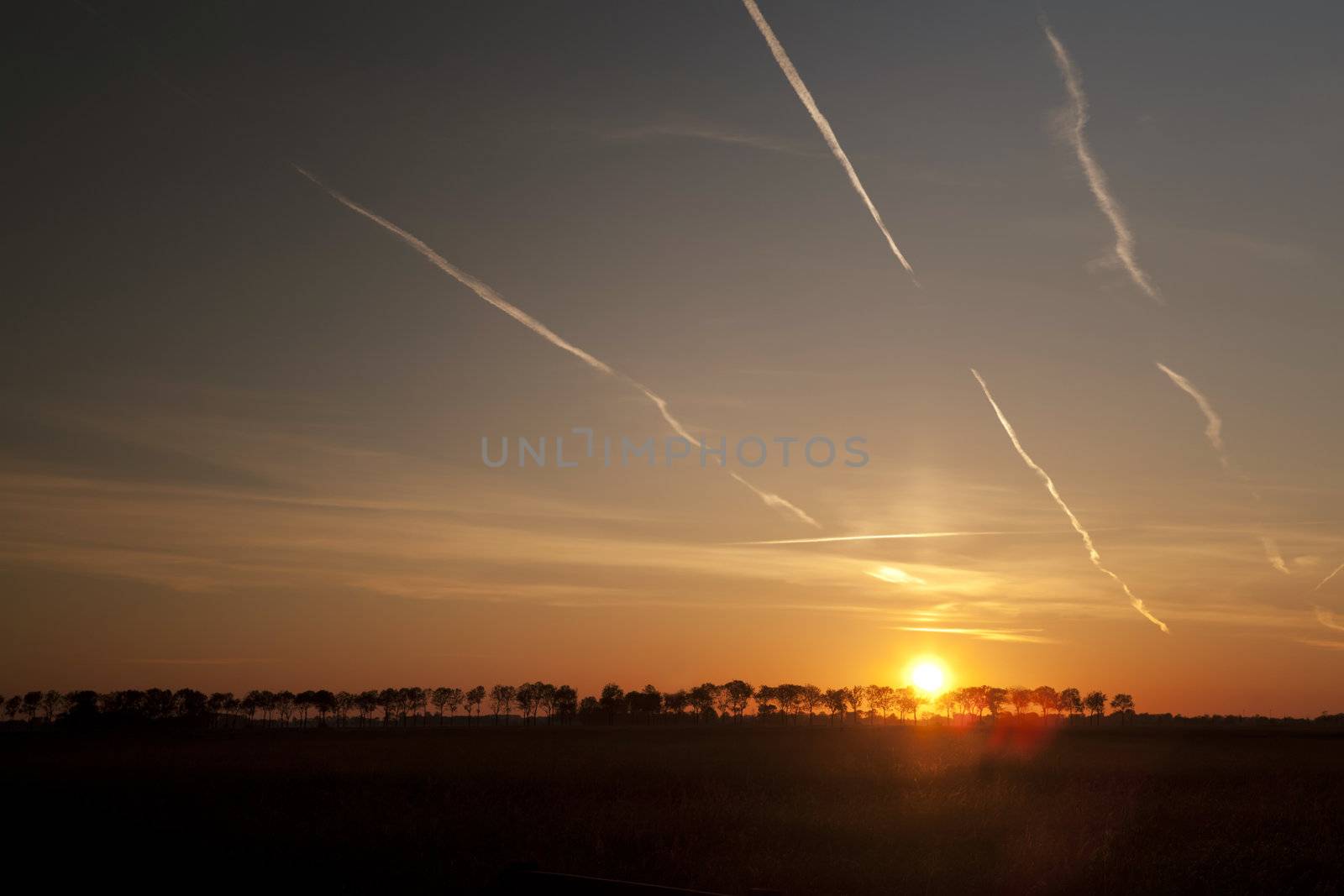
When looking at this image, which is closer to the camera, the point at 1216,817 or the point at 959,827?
the point at 959,827

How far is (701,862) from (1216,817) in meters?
13.2

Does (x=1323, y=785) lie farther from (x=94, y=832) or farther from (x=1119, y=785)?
(x=94, y=832)

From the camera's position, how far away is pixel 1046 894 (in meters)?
14.1

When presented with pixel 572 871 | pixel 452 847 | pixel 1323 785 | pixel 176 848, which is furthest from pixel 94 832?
pixel 1323 785

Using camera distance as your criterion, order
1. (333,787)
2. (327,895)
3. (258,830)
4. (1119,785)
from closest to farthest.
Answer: (327,895) < (258,830) < (333,787) < (1119,785)

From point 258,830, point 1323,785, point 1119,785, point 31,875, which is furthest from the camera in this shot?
point 1323,785

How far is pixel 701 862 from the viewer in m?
15.7

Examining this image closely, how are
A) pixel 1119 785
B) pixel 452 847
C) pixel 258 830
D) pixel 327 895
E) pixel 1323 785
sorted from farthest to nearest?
pixel 1323 785, pixel 1119 785, pixel 258 830, pixel 452 847, pixel 327 895

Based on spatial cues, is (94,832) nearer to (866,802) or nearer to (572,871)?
(572,871)

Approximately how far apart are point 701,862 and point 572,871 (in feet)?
7.14

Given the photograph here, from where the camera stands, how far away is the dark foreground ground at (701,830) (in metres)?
15.0

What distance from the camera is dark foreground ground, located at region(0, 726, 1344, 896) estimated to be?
15.0 m

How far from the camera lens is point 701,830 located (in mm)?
18594

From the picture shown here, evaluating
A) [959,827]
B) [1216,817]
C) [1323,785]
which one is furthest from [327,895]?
[1323,785]
